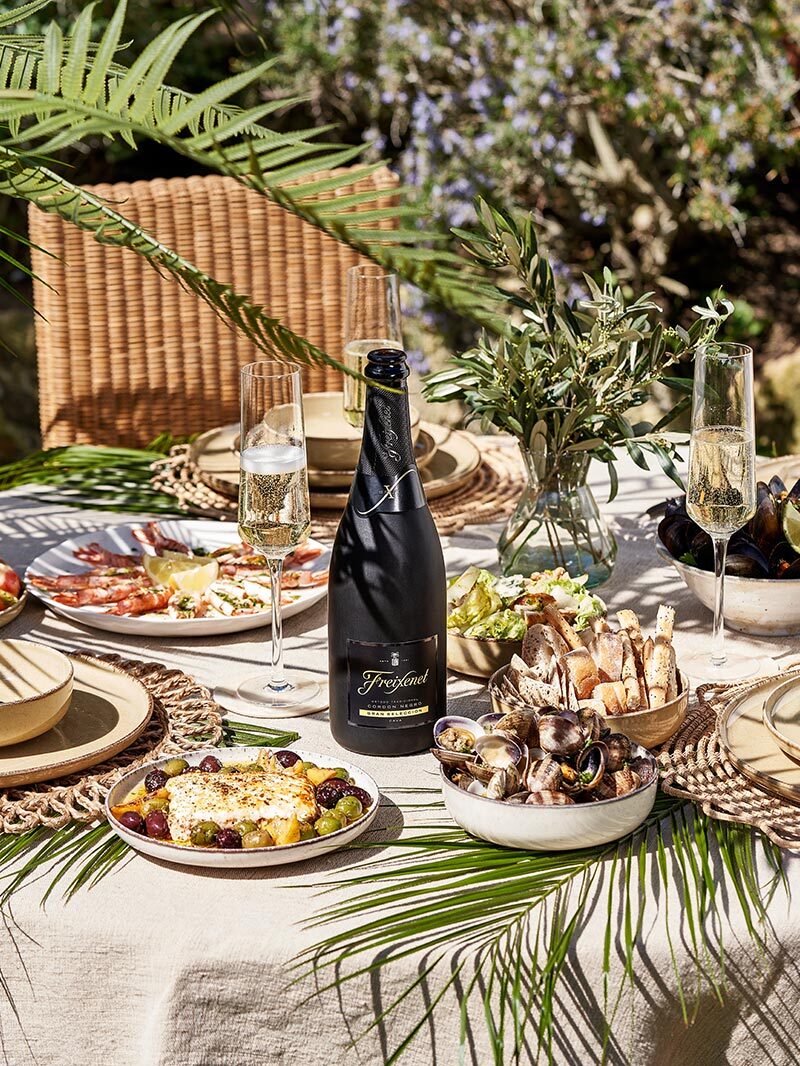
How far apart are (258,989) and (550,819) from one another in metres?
0.26

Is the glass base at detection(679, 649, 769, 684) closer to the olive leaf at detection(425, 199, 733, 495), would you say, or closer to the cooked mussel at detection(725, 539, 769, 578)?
the cooked mussel at detection(725, 539, 769, 578)

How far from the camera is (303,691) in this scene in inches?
57.6

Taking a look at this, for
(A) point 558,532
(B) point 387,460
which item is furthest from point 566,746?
(A) point 558,532

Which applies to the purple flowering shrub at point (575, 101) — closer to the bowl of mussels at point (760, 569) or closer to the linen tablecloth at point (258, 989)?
the bowl of mussels at point (760, 569)

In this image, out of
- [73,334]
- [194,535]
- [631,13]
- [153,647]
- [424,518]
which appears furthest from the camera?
[631,13]

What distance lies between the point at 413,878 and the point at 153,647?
586 mm

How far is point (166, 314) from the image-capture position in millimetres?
2686

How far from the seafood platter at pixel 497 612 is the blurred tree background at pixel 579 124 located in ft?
9.45

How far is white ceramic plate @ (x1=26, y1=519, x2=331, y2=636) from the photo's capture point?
1581 millimetres

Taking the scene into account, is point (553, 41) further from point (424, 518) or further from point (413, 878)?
point (413, 878)

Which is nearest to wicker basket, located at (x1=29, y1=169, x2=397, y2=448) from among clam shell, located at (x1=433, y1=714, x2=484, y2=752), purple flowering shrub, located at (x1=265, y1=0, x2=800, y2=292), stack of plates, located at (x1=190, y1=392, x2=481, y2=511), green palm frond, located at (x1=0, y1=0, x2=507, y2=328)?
stack of plates, located at (x1=190, y1=392, x2=481, y2=511)

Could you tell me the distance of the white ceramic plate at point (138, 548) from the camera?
158cm

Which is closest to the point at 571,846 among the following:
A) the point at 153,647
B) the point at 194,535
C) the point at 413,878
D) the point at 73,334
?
the point at 413,878

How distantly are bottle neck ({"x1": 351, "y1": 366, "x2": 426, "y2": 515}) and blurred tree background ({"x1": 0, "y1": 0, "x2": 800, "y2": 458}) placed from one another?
3113 mm
